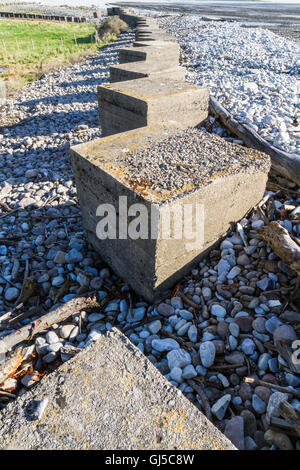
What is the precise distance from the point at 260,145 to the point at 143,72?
9.47 ft

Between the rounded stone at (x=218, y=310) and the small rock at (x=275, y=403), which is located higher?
the small rock at (x=275, y=403)

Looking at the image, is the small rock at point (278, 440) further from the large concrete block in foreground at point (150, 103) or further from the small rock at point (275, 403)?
the large concrete block in foreground at point (150, 103)

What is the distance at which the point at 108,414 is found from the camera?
1818 mm

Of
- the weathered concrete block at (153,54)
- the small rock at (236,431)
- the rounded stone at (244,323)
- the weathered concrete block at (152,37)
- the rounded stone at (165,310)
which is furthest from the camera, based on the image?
the weathered concrete block at (152,37)

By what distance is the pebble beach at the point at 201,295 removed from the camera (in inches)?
87.7

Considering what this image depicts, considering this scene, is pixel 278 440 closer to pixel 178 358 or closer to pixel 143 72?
pixel 178 358

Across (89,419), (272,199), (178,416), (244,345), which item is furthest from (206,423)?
(272,199)

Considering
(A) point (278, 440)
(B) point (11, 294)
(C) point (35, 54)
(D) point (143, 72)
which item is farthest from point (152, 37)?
(C) point (35, 54)

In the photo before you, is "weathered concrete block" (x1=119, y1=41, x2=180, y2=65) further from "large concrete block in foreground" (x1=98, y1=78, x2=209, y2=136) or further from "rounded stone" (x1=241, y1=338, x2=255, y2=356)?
"rounded stone" (x1=241, y1=338, x2=255, y2=356)

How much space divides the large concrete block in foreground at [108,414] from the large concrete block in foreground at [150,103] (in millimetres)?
3332

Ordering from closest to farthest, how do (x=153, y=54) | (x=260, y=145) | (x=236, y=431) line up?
(x=236, y=431) → (x=260, y=145) → (x=153, y=54)
